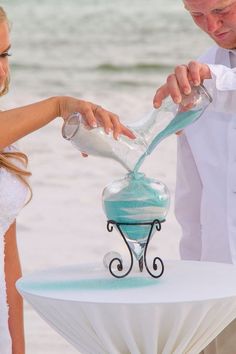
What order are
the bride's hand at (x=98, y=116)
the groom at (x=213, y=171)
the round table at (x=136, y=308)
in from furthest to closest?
1. the groom at (x=213, y=171)
2. the bride's hand at (x=98, y=116)
3. the round table at (x=136, y=308)

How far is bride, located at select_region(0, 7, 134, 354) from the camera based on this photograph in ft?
10.4

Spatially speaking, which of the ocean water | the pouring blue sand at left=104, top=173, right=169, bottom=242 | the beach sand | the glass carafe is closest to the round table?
the pouring blue sand at left=104, top=173, right=169, bottom=242

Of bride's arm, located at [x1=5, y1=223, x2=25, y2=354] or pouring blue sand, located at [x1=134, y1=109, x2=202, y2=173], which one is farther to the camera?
bride's arm, located at [x1=5, y1=223, x2=25, y2=354]

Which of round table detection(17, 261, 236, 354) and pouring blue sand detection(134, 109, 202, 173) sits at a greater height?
pouring blue sand detection(134, 109, 202, 173)

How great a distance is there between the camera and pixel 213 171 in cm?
381

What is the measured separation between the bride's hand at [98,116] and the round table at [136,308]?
42cm

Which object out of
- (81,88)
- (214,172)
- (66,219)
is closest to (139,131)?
(214,172)

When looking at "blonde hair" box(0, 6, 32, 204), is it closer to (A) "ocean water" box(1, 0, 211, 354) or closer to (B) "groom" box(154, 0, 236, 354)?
(A) "ocean water" box(1, 0, 211, 354)

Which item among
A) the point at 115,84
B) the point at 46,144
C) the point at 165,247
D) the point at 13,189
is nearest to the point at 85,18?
the point at 115,84

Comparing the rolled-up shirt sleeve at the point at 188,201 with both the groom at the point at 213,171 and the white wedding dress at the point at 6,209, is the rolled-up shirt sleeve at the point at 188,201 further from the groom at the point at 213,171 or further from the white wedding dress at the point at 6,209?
the white wedding dress at the point at 6,209

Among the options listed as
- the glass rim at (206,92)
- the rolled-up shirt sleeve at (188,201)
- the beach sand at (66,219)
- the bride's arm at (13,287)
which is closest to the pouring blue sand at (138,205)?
the glass rim at (206,92)

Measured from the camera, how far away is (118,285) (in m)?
3.10

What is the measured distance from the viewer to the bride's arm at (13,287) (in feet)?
12.0

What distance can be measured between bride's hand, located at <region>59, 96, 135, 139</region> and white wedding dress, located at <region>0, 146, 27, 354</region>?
1.40 feet
